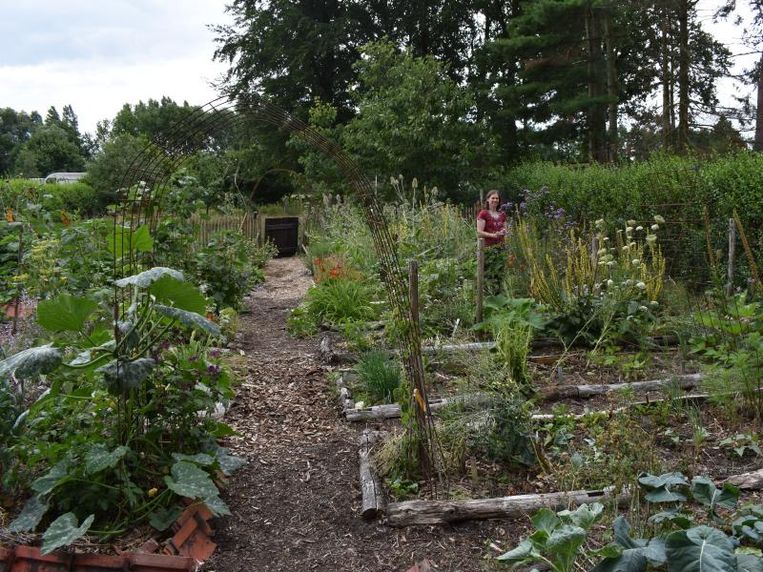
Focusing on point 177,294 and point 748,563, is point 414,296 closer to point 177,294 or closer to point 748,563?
point 177,294

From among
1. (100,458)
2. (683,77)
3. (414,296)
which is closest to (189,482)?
(100,458)

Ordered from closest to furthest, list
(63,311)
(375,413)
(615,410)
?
(63,311)
(615,410)
(375,413)

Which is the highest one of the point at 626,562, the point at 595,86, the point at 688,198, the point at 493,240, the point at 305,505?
the point at 595,86

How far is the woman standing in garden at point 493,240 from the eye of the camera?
23.0 ft

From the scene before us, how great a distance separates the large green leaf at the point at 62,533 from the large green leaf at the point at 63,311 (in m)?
0.82

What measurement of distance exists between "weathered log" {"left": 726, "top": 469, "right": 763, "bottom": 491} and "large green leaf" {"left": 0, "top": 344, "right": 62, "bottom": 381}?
3.11m

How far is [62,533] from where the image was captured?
2.51 meters

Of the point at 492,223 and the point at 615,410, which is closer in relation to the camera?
the point at 615,410

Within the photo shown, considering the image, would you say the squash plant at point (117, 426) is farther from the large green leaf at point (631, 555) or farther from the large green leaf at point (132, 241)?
the large green leaf at point (631, 555)

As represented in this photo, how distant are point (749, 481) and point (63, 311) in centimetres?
331

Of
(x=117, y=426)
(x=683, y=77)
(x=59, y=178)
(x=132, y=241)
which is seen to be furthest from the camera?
(x=59, y=178)

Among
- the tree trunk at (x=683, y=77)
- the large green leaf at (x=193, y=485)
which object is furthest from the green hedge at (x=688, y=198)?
the tree trunk at (x=683, y=77)

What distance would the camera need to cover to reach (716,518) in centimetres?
279

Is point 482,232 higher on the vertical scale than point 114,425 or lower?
higher
